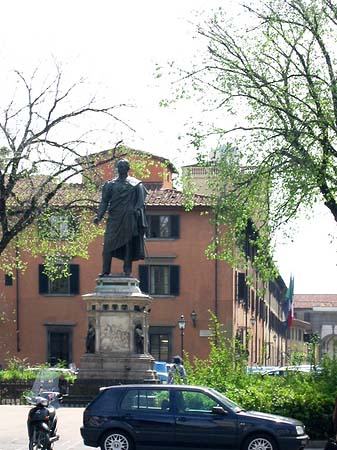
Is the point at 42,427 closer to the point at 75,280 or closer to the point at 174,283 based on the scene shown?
the point at 174,283

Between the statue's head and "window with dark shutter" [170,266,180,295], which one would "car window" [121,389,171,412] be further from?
"window with dark shutter" [170,266,180,295]

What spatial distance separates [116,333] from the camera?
2925 cm

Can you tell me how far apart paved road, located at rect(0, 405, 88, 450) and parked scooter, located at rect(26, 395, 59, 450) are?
2.78 ft

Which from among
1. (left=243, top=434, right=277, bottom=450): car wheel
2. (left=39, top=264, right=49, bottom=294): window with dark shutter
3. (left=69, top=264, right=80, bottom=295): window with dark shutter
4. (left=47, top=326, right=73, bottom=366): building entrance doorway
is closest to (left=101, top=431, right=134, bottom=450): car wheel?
(left=243, top=434, right=277, bottom=450): car wheel

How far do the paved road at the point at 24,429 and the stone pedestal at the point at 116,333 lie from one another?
158 centimetres

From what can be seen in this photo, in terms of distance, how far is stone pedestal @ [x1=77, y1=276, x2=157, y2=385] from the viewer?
2894 cm

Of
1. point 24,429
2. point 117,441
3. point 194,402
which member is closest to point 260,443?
point 194,402

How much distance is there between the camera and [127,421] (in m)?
18.5

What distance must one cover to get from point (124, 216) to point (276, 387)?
9241 millimetres

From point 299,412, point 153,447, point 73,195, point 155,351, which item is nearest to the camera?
point 153,447

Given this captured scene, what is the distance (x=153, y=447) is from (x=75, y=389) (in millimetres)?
10705

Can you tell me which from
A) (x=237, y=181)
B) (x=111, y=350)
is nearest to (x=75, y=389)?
(x=111, y=350)

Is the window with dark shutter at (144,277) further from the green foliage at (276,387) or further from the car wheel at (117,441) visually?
the car wheel at (117,441)

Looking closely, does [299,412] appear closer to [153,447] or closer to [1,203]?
[153,447]
